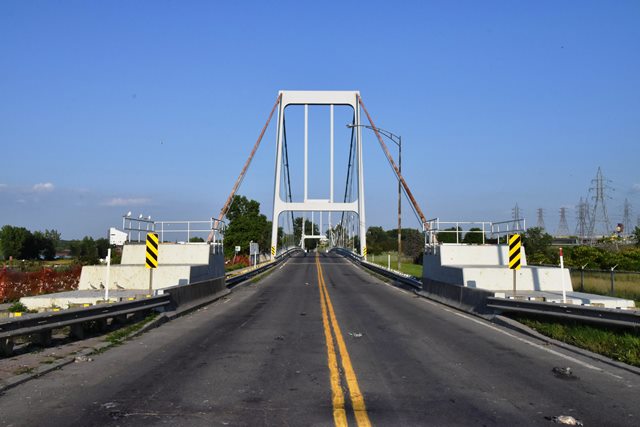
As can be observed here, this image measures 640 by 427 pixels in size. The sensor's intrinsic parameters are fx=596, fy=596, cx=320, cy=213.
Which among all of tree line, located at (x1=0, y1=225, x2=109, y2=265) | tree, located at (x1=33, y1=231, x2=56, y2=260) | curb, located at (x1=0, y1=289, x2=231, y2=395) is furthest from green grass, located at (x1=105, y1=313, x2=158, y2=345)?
tree, located at (x1=33, y1=231, x2=56, y2=260)

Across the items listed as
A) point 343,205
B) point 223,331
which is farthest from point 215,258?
point 343,205

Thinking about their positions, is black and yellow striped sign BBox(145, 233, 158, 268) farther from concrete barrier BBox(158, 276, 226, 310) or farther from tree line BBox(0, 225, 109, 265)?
tree line BBox(0, 225, 109, 265)

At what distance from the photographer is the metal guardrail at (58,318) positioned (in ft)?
30.0

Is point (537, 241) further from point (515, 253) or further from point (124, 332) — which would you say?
point (124, 332)

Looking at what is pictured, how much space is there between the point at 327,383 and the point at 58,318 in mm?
5339

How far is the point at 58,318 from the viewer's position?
34.0 feet

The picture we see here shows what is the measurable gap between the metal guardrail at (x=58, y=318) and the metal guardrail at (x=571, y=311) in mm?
8811

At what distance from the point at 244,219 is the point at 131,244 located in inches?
2372

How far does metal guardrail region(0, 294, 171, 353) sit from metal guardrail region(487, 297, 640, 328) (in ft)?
28.9

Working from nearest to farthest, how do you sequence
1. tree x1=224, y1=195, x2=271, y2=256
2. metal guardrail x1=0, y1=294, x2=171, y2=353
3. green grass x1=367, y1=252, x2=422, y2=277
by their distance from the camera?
1. metal guardrail x1=0, y1=294, x2=171, y2=353
2. green grass x1=367, y1=252, x2=422, y2=277
3. tree x1=224, y1=195, x2=271, y2=256

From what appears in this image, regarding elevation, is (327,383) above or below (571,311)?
below

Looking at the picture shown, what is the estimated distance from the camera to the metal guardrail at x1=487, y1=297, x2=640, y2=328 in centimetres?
1087

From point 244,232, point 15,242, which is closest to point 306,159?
point 244,232

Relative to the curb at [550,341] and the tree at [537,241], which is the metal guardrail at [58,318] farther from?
the tree at [537,241]
